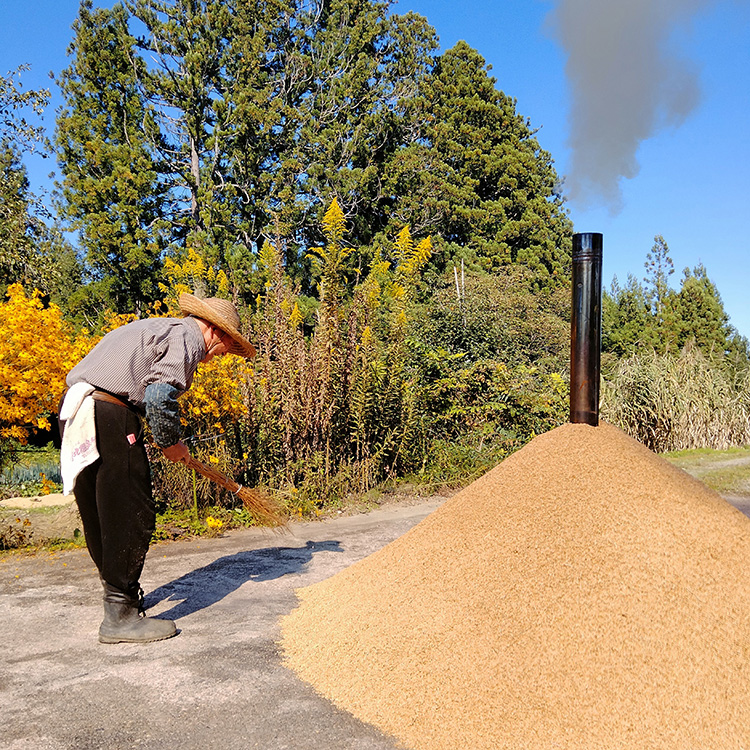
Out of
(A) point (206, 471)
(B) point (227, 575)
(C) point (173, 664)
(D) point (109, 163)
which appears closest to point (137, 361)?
(A) point (206, 471)

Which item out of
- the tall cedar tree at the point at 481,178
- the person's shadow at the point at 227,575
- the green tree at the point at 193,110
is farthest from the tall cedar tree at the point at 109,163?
the person's shadow at the point at 227,575

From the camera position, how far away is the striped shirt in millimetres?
2916

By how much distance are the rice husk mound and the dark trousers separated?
762 mm

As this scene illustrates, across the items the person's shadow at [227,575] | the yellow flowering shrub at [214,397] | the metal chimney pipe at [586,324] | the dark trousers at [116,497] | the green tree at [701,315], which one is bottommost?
the person's shadow at [227,575]

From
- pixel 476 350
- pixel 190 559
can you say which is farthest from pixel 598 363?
pixel 476 350

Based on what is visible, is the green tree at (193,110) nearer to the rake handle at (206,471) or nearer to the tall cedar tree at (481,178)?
the tall cedar tree at (481,178)

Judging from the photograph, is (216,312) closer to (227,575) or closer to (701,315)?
(227,575)

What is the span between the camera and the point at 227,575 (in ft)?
12.7

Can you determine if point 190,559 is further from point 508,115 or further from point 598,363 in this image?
point 508,115

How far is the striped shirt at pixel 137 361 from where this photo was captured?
292 centimetres

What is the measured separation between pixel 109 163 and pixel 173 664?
16.9m

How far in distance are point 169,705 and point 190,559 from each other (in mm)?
1947

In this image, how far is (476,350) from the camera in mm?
8828

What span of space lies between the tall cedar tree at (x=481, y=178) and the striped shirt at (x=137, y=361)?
1921 centimetres
